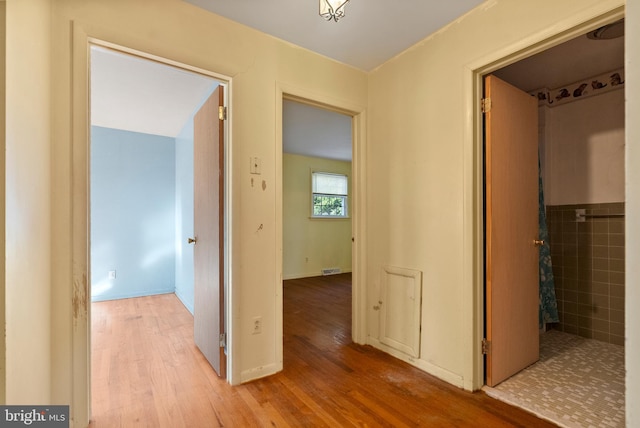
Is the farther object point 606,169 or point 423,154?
point 606,169

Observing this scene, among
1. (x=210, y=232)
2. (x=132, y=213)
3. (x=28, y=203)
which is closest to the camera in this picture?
(x=28, y=203)

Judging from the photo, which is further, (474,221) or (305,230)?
(305,230)

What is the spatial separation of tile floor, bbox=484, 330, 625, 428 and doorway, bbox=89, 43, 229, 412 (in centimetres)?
298

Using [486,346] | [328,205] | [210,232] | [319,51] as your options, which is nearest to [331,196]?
[328,205]

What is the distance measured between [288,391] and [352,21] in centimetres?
238

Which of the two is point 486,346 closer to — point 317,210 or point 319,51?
point 319,51

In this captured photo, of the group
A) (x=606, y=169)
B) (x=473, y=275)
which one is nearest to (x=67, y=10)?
(x=473, y=275)

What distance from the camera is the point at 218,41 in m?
1.87

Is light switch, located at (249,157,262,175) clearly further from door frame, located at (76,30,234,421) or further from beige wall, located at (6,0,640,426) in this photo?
door frame, located at (76,30,234,421)

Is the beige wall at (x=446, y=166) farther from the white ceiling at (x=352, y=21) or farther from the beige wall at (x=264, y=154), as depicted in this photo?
the white ceiling at (x=352, y=21)

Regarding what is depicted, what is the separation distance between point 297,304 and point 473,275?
2.46 meters

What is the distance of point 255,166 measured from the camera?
200 cm

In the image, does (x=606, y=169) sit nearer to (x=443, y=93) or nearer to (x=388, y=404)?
(x=443, y=93)

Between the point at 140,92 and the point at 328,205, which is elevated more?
the point at 140,92
